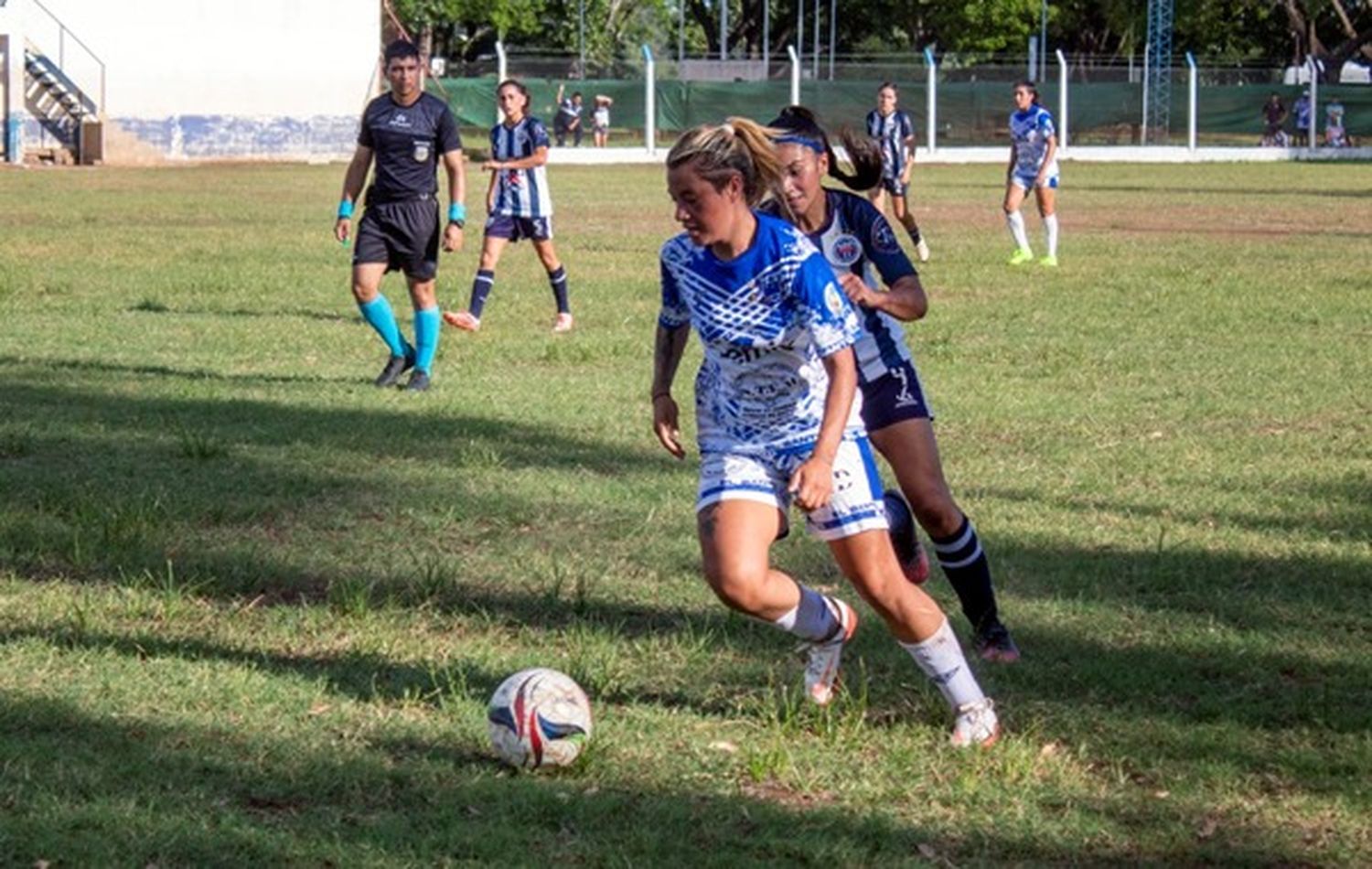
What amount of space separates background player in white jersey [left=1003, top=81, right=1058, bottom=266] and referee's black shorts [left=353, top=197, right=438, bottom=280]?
10.6 m

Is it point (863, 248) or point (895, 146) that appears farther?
point (895, 146)

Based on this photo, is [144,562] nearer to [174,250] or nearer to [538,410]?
[538,410]

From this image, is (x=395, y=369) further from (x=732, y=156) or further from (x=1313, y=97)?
(x=1313, y=97)

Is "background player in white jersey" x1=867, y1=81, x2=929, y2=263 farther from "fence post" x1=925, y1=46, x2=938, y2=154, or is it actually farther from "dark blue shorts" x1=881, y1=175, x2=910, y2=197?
"fence post" x1=925, y1=46, x2=938, y2=154

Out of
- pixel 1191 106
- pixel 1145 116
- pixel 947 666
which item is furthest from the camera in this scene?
pixel 1145 116

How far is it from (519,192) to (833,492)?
453 inches

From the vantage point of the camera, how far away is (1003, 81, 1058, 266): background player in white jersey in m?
22.6

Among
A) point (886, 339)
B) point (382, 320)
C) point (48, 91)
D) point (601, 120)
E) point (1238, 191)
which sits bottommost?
point (382, 320)

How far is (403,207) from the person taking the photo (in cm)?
1296

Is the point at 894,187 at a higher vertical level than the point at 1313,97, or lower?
lower

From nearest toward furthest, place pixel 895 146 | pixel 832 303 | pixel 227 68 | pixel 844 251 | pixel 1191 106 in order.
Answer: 1. pixel 832 303
2. pixel 844 251
3. pixel 895 146
4. pixel 227 68
5. pixel 1191 106

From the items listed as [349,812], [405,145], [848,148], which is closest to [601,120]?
[405,145]

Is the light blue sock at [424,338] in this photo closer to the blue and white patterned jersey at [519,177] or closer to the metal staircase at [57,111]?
the blue and white patterned jersey at [519,177]

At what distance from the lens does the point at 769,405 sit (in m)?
5.98
